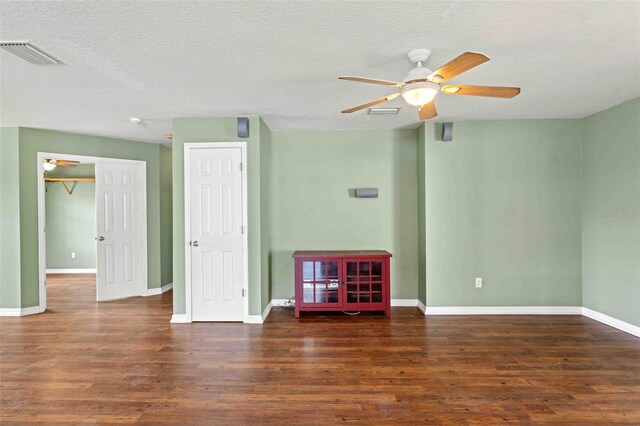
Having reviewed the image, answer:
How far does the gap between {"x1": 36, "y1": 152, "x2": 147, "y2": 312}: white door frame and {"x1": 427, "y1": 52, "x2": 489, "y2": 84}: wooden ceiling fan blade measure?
4.88 metres

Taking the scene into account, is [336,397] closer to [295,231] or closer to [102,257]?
[295,231]

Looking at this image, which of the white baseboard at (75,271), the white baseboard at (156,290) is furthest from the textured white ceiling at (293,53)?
the white baseboard at (75,271)

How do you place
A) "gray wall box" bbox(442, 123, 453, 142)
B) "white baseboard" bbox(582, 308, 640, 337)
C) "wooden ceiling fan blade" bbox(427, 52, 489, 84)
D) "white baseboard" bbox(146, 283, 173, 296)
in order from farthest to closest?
"white baseboard" bbox(146, 283, 173, 296)
"gray wall box" bbox(442, 123, 453, 142)
"white baseboard" bbox(582, 308, 640, 337)
"wooden ceiling fan blade" bbox(427, 52, 489, 84)

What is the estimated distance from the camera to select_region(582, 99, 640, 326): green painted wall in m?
3.53

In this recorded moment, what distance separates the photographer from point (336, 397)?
2361mm

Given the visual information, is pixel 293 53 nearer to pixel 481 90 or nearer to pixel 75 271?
pixel 481 90

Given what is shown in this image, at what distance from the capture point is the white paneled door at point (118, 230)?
5105 mm

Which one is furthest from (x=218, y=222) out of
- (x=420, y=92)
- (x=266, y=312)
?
(x=420, y=92)

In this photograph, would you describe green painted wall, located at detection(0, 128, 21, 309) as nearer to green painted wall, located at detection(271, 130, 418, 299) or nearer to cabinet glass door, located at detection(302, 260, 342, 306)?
green painted wall, located at detection(271, 130, 418, 299)

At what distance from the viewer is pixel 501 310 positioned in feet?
14.0

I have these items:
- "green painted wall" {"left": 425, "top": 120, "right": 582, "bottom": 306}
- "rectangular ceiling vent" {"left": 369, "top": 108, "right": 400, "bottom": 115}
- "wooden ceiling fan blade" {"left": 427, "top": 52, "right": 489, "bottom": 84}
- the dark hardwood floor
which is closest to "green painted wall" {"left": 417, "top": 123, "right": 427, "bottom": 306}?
"green painted wall" {"left": 425, "top": 120, "right": 582, "bottom": 306}

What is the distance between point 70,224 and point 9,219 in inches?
138

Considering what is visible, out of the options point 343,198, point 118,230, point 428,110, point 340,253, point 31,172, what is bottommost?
point 340,253

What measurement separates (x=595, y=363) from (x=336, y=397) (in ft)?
7.46
